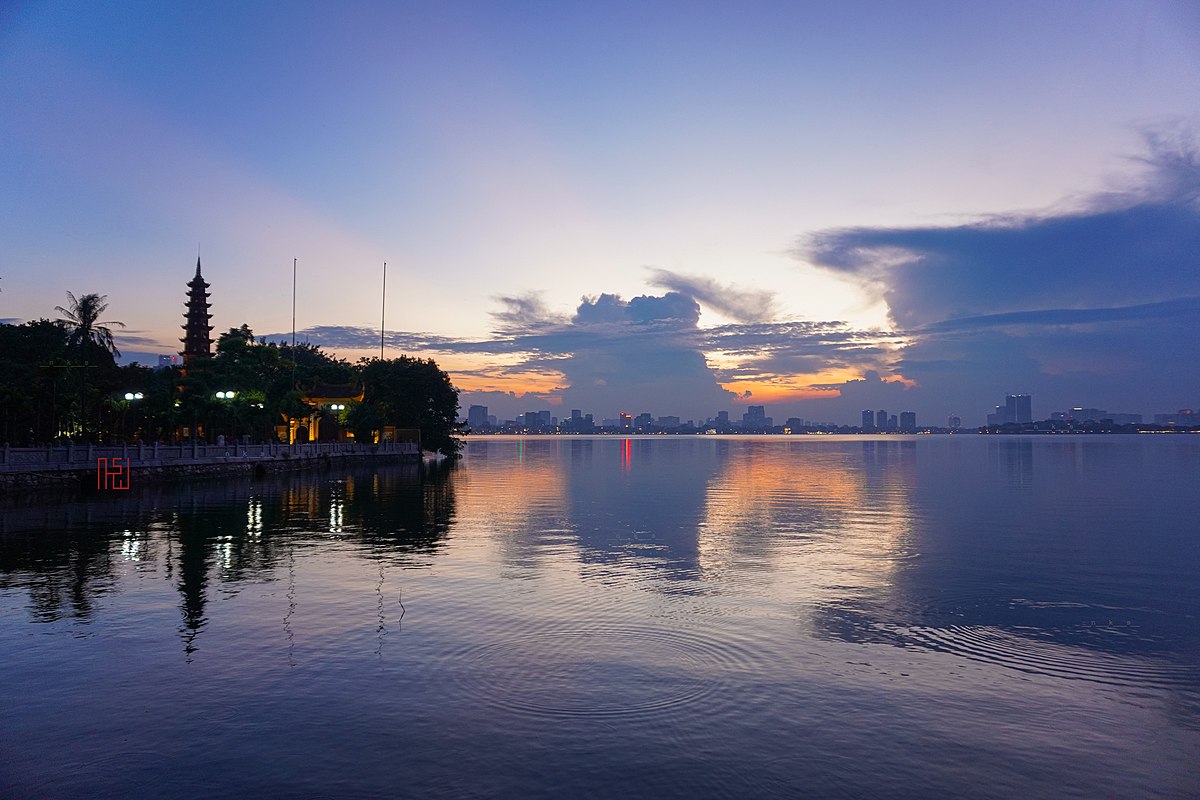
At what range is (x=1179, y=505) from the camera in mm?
45469

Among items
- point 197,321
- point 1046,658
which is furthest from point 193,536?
point 197,321

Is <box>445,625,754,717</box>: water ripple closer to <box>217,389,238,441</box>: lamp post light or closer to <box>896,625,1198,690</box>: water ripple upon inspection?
<box>896,625,1198,690</box>: water ripple


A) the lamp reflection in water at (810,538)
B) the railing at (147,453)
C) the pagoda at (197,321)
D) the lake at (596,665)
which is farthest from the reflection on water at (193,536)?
the pagoda at (197,321)

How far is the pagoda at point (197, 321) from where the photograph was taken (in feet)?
430

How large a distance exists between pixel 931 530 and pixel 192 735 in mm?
30038

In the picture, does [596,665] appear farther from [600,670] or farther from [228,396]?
[228,396]

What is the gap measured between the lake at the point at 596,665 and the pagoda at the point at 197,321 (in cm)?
10890

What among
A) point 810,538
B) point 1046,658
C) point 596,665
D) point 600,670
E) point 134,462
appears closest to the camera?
point 600,670

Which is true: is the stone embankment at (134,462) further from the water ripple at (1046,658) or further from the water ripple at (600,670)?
the water ripple at (1046,658)

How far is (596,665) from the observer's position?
1377cm

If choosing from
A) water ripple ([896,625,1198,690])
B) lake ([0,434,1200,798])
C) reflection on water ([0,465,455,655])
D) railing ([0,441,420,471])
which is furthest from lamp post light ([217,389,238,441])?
water ripple ([896,625,1198,690])

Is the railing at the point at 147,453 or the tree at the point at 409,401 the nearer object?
the railing at the point at 147,453

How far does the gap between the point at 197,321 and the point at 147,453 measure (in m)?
84.3

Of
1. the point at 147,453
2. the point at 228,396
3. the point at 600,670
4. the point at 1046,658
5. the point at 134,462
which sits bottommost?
the point at 1046,658
